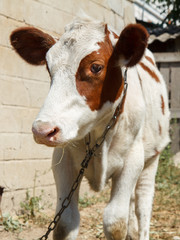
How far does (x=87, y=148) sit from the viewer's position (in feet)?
10.3

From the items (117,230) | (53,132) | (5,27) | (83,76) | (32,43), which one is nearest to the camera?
(53,132)

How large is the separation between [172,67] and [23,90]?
13.9 ft

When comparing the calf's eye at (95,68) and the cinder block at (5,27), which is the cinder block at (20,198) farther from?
the calf's eye at (95,68)

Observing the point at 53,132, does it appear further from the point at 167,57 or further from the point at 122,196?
the point at 167,57

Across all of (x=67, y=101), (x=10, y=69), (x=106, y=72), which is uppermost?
(x=10, y=69)

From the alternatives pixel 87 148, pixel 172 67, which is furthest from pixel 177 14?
pixel 87 148

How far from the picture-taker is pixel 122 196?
10.5 feet

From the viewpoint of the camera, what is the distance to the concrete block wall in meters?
4.71

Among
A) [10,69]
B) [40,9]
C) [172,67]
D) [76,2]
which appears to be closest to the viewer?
[10,69]

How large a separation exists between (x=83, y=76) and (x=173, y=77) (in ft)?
19.7

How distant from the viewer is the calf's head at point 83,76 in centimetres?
249

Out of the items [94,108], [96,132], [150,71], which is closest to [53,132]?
[94,108]

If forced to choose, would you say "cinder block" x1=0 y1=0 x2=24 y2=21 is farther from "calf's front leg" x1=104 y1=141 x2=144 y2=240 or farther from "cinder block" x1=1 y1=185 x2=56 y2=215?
"calf's front leg" x1=104 y1=141 x2=144 y2=240

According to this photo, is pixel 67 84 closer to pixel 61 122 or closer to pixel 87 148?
pixel 61 122
